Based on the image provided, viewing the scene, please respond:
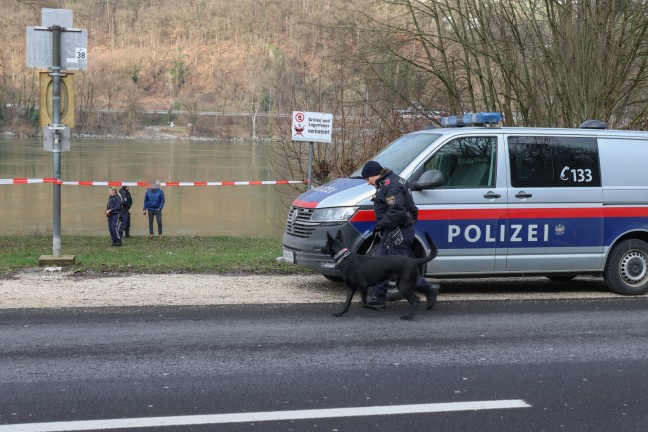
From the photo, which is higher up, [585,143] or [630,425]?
[585,143]

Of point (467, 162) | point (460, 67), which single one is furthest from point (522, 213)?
point (460, 67)

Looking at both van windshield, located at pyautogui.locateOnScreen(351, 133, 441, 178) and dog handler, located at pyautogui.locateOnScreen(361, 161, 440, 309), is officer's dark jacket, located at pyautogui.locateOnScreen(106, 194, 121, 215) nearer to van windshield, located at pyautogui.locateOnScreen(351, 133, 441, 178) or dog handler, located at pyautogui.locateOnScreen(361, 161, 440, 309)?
van windshield, located at pyautogui.locateOnScreen(351, 133, 441, 178)

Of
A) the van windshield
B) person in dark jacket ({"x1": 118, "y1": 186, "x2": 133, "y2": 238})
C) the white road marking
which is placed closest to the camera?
the white road marking

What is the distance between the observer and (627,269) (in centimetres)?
975

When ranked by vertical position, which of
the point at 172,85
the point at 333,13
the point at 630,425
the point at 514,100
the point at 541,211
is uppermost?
the point at 172,85

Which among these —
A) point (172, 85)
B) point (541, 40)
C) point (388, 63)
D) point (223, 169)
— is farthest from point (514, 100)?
point (172, 85)

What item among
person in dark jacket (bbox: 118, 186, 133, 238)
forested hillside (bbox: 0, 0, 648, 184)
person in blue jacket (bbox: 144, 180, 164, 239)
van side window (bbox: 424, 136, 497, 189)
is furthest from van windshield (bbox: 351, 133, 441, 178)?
person in blue jacket (bbox: 144, 180, 164, 239)

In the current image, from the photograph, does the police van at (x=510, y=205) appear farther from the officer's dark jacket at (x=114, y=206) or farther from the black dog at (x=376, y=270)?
the officer's dark jacket at (x=114, y=206)

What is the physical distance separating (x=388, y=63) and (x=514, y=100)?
138 inches

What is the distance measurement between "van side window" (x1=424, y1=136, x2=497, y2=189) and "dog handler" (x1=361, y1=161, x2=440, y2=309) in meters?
0.75

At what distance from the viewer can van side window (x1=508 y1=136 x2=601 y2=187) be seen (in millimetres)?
9570

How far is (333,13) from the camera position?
23.9 metres

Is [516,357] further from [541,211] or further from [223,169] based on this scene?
[223,169]

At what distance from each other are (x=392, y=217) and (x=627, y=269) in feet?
10.4
